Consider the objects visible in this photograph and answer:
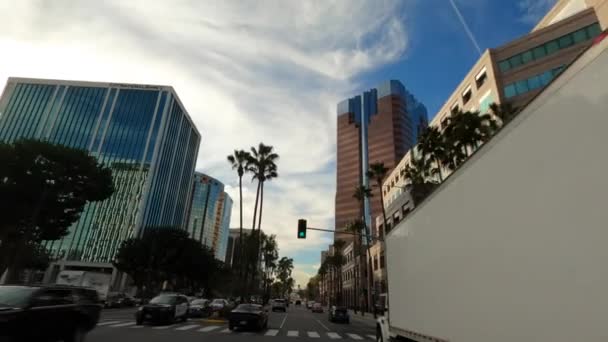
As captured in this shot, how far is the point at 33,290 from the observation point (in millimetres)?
8219

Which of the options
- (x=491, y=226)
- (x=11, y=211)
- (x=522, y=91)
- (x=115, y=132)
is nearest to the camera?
(x=491, y=226)

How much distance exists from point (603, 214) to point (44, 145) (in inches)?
1708

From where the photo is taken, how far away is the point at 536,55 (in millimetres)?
38094

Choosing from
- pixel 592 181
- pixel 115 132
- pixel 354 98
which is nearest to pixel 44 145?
pixel 592 181

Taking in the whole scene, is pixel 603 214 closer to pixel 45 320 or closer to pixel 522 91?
pixel 45 320

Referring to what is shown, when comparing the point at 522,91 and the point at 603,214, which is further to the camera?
the point at 522,91

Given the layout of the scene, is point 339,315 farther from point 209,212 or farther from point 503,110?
point 209,212

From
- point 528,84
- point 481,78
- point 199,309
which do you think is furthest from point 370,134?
point 199,309

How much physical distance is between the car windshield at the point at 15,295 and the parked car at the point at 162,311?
34.9ft

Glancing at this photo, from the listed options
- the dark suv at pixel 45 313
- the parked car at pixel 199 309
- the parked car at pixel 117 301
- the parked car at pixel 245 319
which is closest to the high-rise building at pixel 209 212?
the parked car at pixel 117 301

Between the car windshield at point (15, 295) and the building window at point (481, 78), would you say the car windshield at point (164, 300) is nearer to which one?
the car windshield at point (15, 295)

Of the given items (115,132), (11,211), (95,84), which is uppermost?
(95,84)

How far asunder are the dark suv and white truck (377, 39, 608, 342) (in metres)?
9.11

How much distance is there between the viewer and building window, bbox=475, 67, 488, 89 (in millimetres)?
41438
